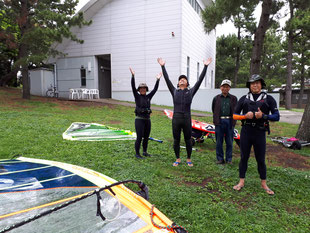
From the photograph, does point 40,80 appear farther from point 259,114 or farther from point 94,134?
point 259,114

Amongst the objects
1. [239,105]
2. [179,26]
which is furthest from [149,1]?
[239,105]

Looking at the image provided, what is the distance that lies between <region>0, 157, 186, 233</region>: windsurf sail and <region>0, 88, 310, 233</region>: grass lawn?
64 cm

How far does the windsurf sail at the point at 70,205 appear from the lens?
1.97m

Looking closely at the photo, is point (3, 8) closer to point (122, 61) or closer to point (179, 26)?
point (122, 61)

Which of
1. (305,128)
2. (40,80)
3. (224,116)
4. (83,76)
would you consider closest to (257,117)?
(224,116)

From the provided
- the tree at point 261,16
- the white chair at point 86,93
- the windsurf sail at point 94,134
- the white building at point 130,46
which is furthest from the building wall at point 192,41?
the windsurf sail at point 94,134

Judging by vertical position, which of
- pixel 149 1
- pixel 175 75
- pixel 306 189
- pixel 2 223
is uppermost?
pixel 149 1

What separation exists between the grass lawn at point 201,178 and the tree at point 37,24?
24.0ft

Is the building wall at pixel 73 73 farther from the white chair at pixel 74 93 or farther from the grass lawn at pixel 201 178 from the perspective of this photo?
the grass lawn at pixel 201 178

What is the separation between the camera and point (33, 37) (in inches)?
485

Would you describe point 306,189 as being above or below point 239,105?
below

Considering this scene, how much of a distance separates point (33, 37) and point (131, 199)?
525 inches

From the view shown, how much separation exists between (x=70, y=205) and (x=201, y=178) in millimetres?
2467

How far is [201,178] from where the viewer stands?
3.96 m
